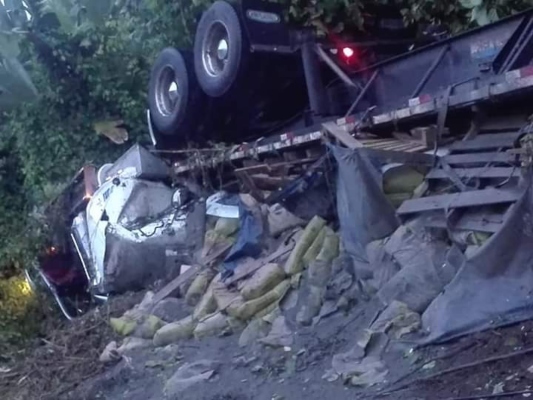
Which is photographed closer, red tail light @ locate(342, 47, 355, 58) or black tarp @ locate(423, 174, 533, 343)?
black tarp @ locate(423, 174, 533, 343)

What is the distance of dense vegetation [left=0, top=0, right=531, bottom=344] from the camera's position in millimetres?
12883

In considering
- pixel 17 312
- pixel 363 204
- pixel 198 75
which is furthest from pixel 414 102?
pixel 17 312

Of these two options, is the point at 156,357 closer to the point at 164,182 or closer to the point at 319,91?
the point at 319,91

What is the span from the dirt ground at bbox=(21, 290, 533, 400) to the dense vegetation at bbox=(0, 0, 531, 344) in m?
4.85

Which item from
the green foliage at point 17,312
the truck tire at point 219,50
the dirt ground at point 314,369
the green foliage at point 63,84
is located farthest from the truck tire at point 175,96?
the dirt ground at point 314,369

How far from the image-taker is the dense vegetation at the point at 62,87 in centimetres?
1288

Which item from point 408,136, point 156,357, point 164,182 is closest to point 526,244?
point 408,136

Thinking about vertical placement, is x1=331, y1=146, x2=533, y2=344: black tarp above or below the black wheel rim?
below

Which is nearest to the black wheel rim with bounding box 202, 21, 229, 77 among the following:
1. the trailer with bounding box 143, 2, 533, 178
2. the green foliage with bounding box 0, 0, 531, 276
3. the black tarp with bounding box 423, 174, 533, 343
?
the trailer with bounding box 143, 2, 533, 178

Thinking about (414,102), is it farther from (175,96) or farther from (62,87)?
(62,87)

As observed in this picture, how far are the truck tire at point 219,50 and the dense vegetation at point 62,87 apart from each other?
1549 mm

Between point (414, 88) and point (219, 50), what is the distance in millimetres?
2769

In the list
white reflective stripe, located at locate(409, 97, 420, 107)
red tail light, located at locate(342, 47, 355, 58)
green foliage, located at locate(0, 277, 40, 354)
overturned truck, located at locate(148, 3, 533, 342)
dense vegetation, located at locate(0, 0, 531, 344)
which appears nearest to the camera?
overturned truck, located at locate(148, 3, 533, 342)

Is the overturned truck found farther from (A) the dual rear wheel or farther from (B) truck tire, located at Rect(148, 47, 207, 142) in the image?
(B) truck tire, located at Rect(148, 47, 207, 142)
